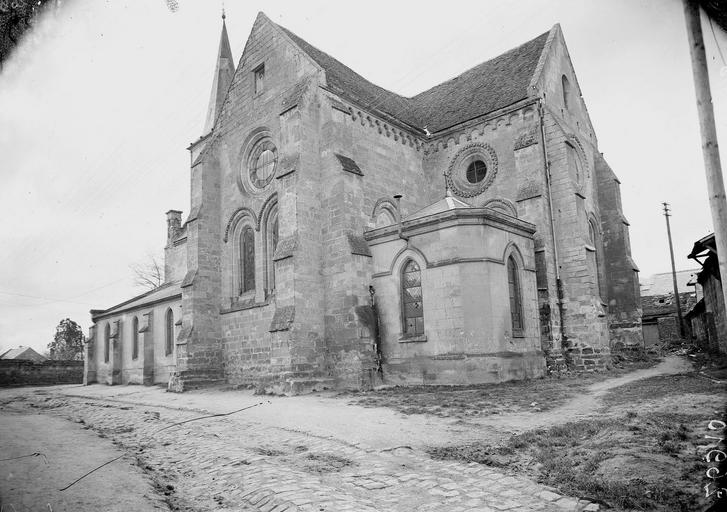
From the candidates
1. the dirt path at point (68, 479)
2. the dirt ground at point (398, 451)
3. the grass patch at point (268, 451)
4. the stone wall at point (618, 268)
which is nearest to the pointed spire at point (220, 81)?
the stone wall at point (618, 268)

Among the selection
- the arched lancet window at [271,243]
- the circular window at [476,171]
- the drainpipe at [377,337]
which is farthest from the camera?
the circular window at [476,171]

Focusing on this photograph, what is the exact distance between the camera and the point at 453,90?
26500 mm

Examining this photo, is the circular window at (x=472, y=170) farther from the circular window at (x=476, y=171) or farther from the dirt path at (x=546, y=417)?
the dirt path at (x=546, y=417)

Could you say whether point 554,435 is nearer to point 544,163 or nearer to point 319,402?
point 319,402

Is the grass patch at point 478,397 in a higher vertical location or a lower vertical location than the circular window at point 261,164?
lower

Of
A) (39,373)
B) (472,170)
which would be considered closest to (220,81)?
(472,170)

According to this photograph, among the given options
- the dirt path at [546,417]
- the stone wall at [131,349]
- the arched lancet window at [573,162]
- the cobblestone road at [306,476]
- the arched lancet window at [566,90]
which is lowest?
the cobblestone road at [306,476]

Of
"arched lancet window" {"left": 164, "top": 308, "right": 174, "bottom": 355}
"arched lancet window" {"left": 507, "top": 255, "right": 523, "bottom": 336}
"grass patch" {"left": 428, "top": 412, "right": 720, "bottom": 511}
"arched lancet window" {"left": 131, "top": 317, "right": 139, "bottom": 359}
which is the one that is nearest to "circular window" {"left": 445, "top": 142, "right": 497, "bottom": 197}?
"arched lancet window" {"left": 507, "top": 255, "right": 523, "bottom": 336}

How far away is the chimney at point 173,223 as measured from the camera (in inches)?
1592

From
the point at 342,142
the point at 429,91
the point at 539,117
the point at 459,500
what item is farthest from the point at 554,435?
the point at 429,91

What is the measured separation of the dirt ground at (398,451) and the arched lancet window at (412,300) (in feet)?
11.1

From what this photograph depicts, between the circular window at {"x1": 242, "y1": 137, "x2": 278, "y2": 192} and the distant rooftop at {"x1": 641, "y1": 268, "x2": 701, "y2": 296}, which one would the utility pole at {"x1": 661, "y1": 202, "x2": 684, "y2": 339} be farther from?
the circular window at {"x1": 242, "y1": 137, "x2": 278, "y2": 192}

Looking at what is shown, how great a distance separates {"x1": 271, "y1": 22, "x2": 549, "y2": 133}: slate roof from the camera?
21562 mm

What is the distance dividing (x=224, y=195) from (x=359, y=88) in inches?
295
